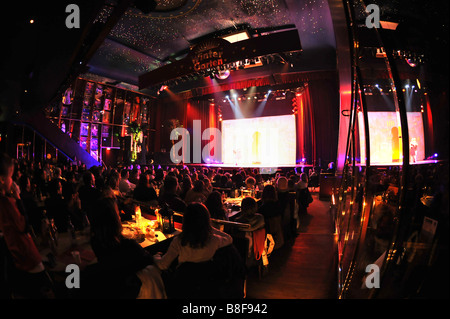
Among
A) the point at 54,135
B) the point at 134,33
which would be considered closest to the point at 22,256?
the point at 134,33

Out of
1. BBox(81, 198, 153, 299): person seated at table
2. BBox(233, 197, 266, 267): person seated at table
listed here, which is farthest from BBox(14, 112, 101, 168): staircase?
BBox(233, 197, 266, 267): person seated at table

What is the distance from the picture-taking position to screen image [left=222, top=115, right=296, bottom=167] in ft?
43.4

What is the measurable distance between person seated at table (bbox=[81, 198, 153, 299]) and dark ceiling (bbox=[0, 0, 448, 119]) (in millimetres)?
2113

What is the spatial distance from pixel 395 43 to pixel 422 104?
1.25ft

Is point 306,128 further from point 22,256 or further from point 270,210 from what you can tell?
point 22,256

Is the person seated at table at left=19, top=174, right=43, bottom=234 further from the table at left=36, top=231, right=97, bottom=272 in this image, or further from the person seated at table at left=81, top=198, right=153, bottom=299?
the person seated at table at left=81, top=198, right=153, bottom=299

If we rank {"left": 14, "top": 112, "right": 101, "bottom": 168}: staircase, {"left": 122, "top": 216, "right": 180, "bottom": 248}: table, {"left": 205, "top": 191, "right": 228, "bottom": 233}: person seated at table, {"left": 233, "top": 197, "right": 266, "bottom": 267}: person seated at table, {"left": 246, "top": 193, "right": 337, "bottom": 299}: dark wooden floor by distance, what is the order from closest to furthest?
{"left": 122, "top": 216, "right": 180, "bottom": 248}: table, {"left": 233, "top": 197, "right": 266, "bottom": 267}: person seated at table, {"left": 246, "top": 193, "right": 337, "bottom": 299}: dark wooden floor, {"left": 205, "top": 191, "right": 228, "bottom": 233}: person seated at table, {"left": 14, "top": 112, "right": 101, "bottom": 168}: staircase

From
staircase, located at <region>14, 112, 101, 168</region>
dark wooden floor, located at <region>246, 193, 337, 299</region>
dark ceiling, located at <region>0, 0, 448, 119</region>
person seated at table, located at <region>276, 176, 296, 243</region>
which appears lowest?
dark wooden floor, located at <region>246, 193, 337, 299</region>

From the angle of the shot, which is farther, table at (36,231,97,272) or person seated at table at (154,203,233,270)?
table at (36,231,97,272)

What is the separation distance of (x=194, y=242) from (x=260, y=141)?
42.4 feet

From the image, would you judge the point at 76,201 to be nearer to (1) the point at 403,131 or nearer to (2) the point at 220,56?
(1) the point at 403,131

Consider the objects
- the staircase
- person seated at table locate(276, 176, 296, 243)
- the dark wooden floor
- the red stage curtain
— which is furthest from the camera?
the red stage curtain

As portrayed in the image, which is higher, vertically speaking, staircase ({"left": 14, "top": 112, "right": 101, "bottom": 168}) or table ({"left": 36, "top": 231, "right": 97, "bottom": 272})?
staircase ({"left": 14, "top": 112, "right": 101, "bottom": 168})

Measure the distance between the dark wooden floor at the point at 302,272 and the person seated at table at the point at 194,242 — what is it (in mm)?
1278
